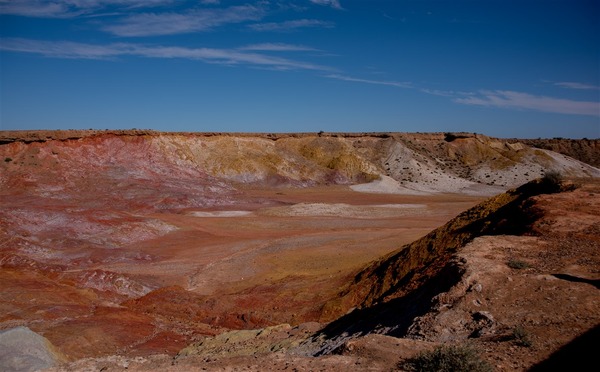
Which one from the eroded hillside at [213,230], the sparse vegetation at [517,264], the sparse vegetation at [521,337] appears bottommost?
the eroded hillside at [213,230]

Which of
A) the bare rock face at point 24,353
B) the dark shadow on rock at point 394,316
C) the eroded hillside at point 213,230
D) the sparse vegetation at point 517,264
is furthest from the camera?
the eroded hillside at point 213,230

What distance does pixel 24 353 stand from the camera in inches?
428

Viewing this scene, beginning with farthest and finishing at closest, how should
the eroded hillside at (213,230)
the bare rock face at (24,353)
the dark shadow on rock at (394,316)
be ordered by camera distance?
the eroded hillside at (213,230)
the dark shadow on rock at (394,316)
the bare rock face at (24,353)

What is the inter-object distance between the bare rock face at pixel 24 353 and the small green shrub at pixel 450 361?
8.39 metres

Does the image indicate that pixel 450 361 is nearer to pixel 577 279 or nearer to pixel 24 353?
pixel 577 279

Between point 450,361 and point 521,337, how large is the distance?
1851 millimetres

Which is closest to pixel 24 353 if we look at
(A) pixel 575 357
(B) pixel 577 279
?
(A) pixel 575 357

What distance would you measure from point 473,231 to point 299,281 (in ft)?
30.3

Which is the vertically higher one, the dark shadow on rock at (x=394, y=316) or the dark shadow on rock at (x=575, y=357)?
the dark shadow on rock at (x=575, y=357)

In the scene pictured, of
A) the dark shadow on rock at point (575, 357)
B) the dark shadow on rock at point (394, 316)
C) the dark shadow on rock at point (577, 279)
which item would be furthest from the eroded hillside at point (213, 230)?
the dark shadow on rock at point (577, 279)

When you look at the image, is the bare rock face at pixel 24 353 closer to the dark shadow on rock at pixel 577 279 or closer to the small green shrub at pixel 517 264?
the small green shrub at pixel 517 264

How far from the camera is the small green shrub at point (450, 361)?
285 inches

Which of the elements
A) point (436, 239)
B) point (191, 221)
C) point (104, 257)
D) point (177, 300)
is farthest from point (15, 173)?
point (436, 239)

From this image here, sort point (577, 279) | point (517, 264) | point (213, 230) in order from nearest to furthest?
point (577, 279) → point (517, 264) → point (213, 230)
